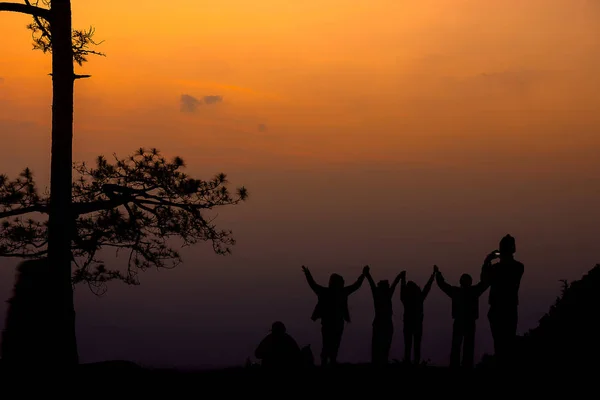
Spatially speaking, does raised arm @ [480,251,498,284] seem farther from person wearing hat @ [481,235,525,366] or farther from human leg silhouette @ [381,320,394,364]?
human leg silhouette @ [381,320,394,364]

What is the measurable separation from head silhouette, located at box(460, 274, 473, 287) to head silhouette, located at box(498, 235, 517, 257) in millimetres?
1005

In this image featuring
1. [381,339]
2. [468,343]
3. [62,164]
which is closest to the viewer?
[468,343]

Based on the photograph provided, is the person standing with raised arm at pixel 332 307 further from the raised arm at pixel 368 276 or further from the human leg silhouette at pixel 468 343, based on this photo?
the human leg silhouette at pixel 468 343

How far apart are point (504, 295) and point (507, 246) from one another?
0.94 metres

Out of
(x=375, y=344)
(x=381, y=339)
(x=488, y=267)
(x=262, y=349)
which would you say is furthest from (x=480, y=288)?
(x=262, y=349)

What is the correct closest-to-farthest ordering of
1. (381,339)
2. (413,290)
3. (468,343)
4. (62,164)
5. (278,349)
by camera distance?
(278,349) → (413,290) → (468,343) → (381,339) → (62,164)

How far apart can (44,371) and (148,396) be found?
2.05 m

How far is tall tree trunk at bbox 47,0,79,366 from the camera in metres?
15.3

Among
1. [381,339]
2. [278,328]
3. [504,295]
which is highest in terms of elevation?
[504,295]

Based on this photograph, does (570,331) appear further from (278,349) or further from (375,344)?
(278,349)

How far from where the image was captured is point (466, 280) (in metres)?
15.1

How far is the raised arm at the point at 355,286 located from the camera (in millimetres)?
15000

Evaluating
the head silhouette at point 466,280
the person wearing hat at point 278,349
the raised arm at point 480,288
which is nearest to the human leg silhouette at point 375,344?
the head silhouette at point 466,280

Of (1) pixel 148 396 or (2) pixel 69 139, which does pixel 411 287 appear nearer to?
(1) pixel 148 396
